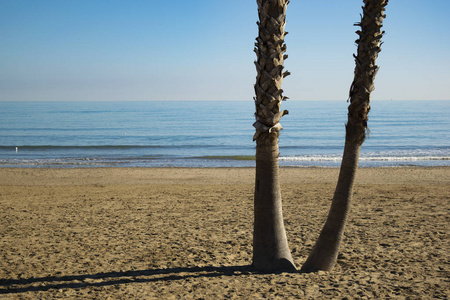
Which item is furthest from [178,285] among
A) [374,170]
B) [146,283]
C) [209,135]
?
[209,135]

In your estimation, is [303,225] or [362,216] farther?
[362,216]

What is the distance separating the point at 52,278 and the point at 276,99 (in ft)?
12.4

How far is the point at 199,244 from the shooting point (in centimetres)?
717

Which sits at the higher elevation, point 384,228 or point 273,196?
point 273,196

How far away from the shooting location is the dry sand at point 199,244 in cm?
508

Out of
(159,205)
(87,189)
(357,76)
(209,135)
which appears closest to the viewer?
(357,76)

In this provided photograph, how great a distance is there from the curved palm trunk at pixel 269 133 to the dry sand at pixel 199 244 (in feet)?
1.16

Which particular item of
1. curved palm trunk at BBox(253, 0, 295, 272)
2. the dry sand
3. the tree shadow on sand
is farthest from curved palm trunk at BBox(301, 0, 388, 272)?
the tree shadow on sand

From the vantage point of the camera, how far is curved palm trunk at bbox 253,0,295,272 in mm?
4969

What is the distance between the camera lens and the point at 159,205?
10719mm

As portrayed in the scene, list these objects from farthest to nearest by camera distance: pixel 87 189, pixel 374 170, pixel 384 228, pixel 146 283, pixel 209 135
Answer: pixel 209 135, pixel 374 170, pixel 87 189, pixel 384 228, pixel 146 283

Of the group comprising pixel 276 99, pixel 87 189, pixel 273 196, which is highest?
pixel 276 99

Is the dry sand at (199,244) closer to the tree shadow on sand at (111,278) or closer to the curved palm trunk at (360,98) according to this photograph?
the tree shadow on sand at (111,278)

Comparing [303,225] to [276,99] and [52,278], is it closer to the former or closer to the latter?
[276,99]
